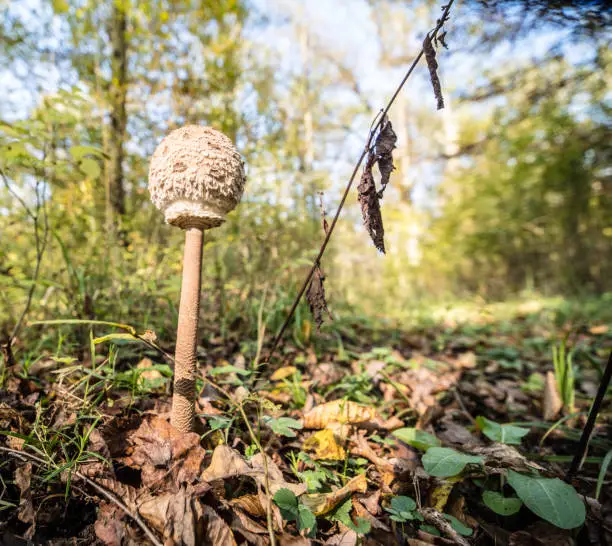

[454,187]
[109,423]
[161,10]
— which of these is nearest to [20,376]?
[109,423]

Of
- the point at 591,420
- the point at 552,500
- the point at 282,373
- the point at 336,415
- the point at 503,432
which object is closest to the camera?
the point at 552,500

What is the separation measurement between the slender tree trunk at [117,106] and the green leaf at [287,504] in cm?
275

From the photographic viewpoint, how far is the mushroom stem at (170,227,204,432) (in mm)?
1303

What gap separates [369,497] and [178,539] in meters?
0.70

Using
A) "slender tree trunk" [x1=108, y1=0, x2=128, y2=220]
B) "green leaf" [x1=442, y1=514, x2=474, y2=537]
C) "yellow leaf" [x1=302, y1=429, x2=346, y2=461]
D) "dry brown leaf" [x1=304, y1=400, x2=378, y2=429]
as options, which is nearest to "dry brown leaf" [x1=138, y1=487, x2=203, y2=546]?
"yellow leaf" [x1=302, y1=429, x2=346, y2=461]

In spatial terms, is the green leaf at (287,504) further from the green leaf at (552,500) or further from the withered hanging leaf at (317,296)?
the green leaf at (552,500)

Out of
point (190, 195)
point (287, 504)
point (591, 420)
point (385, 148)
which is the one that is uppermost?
point (385, 148)

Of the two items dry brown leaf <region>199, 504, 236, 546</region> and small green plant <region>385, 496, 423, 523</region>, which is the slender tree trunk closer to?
dry brown leaf <region>199, 504, 236, 546</region>

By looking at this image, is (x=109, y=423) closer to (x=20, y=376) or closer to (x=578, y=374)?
(x=20, y=376)

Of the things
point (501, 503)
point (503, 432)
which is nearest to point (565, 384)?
point (503, 432)

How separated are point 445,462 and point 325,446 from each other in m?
0.50

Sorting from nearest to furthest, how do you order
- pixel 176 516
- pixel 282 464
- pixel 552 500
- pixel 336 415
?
1. pixel 176 516
2. pixel 552 500
3. pixel 282 464
4. pixel 336 415

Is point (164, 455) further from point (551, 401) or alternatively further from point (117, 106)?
point (117, 106)

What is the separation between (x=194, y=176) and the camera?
47.8 inches
